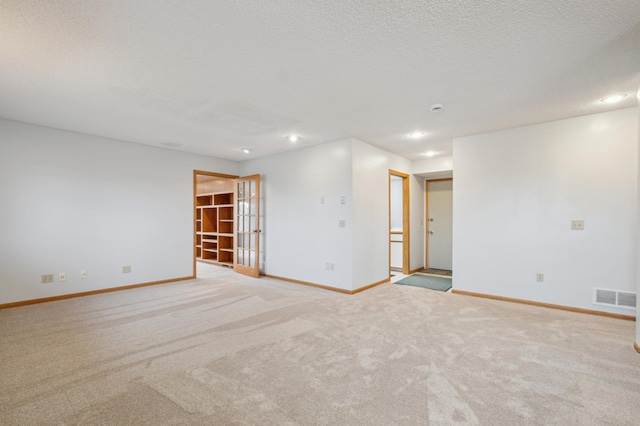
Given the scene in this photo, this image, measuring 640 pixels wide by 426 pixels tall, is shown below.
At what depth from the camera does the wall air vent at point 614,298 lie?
3404 millimetres

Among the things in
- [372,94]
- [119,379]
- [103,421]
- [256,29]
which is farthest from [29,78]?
[372,94]

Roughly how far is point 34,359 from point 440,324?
393 centimetres

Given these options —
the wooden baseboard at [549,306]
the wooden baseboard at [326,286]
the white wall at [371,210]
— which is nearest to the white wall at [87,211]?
the wooden baseboard at [326,286]

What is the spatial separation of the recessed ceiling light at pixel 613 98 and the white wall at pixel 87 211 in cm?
635

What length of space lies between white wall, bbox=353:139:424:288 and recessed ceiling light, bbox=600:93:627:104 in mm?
2964

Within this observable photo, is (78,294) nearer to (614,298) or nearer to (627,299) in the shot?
(614,298)

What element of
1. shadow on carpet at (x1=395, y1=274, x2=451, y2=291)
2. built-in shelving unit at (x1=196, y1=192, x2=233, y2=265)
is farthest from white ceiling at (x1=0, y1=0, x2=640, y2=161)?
built-in shelving unit at (x1=196, y1=192, x2=233, y2=265)

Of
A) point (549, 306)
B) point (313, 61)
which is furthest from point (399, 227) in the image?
point (313, 61)

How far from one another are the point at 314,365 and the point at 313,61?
2.53 m

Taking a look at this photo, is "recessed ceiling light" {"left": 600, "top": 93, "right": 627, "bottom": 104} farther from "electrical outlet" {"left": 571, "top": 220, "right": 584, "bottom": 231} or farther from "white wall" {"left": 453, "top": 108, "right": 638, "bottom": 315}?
"electrical outlet" {"left": 571, "top": 220, "right": 584, "bottom": 231}

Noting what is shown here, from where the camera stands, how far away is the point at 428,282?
5.45 meters

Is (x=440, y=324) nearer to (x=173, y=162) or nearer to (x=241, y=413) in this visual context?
(x=241, y=413)

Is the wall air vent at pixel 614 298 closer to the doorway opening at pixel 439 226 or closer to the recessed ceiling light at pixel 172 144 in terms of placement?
the doorway opening at pixel 439 226

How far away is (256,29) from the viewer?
1.97m
